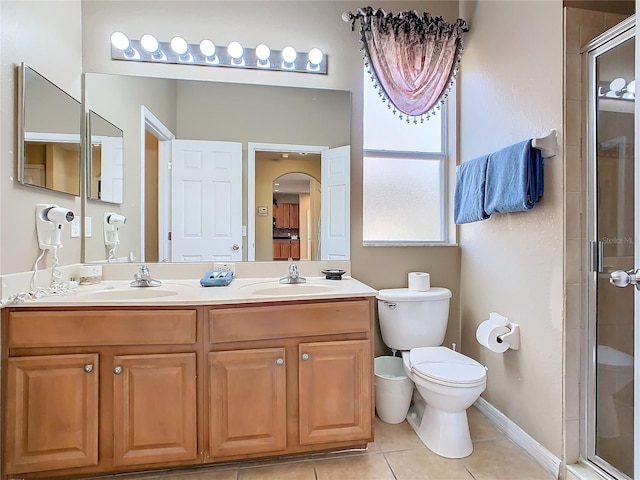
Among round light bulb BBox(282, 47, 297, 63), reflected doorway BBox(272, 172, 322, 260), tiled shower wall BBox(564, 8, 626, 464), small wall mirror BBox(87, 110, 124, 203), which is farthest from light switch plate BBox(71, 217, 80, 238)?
tiled shower wall BBox(564, 8, 626, 464)

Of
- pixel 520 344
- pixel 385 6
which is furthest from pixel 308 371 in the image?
pixel 385 6

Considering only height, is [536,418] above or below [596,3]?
below

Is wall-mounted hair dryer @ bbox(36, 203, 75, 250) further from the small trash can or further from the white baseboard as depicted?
the white baseboard

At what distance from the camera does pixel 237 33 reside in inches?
81.8

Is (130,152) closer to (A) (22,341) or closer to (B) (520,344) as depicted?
(A) (22,341)

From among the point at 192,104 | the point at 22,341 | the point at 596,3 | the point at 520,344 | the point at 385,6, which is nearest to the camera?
the point at 22,341

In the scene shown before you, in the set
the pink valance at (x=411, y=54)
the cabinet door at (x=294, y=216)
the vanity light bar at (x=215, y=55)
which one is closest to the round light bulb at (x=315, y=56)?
the vanity light bar at (x=215, y=55)

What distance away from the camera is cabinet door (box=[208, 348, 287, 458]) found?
1.49 metres

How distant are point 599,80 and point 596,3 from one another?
0.35 m

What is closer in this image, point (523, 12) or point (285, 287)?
point (523, 12)

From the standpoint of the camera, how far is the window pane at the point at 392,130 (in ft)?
7.43

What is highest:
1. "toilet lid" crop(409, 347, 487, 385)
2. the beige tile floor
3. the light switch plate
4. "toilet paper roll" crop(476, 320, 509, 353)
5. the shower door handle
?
the light switch plate

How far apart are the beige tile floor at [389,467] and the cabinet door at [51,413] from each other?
0.29 meters

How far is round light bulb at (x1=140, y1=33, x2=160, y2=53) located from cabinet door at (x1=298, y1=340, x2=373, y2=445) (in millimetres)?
1920
